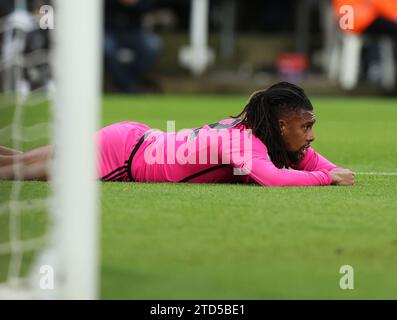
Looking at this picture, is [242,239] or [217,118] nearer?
[242,239]

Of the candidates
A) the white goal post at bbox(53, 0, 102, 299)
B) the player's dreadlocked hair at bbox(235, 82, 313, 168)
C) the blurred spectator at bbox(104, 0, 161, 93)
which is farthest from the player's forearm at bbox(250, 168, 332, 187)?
the blurred spectator at bbox(104, 0, 161, 93)

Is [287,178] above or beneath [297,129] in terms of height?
beneath

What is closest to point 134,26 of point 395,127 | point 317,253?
point 395,127

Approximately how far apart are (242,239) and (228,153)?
1.27m

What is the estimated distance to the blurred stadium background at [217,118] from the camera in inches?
141

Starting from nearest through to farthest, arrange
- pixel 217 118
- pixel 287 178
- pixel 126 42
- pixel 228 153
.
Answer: pixel 228 153
pixel 287 178
pixel 217 118
pixel 126 42

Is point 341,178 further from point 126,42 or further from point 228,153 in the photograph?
point 126,42

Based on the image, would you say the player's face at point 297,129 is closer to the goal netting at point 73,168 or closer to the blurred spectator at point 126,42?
the goal netting at point 73,168

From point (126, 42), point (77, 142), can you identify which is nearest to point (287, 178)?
point (77, 142)

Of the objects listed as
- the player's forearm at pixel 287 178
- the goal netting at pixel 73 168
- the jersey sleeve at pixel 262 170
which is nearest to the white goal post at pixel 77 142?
the goal netting at pixel 73 168

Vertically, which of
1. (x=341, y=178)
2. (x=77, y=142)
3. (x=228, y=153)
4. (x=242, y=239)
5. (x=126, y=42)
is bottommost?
(x=242, y=239)

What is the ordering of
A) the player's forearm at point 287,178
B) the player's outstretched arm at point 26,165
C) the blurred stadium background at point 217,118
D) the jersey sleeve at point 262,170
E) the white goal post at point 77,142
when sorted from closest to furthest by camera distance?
the white goal post at point 77,142 < the blurred stadium background at point 217,118 < the jersey sleeve at point 262,170 < the player's forearm at point 287,178 < the player's outstretched arm at point 26,165

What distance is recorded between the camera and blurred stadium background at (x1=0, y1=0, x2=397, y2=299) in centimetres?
358

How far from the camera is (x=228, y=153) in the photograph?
5273mm
